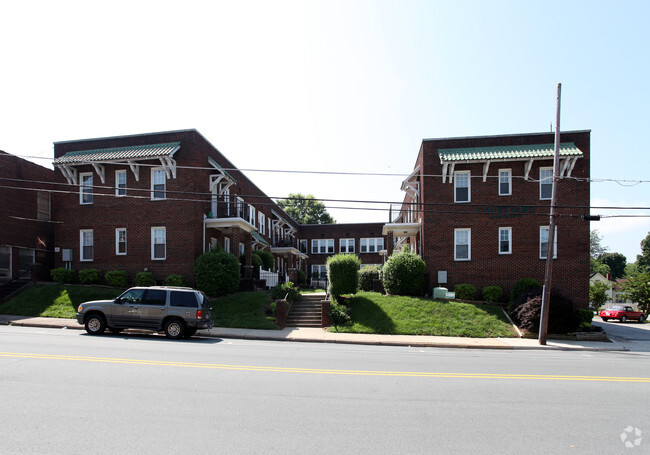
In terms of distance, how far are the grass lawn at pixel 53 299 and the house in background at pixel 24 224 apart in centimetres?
185

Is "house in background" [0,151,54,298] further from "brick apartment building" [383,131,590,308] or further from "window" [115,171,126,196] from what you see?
"brick apartment building" [383,131,590,308]

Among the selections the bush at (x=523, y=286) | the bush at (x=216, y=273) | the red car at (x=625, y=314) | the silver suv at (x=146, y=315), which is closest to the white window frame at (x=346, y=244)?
the red car at (x=625, y=314)

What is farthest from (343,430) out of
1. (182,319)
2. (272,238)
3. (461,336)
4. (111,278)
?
(272,238)

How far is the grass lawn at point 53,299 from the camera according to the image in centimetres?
2012

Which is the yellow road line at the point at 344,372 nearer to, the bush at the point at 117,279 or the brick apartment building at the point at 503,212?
the bush at the point at 117,279

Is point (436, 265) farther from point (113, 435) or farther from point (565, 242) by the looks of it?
point (113, 435)

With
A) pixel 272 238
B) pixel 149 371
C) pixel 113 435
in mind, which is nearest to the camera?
pixel 113 435

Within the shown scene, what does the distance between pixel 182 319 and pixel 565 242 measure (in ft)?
Answer: 63.1

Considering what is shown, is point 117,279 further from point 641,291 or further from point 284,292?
point 641,291

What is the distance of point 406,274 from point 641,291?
25978 millimetres

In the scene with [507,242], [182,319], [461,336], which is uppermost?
[507,242]

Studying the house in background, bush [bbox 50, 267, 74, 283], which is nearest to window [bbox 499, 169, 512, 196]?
bush [bbox 50, 267, 74, 283]

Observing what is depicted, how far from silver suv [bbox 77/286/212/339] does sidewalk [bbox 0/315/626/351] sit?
1.80m

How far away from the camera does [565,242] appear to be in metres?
22.9
